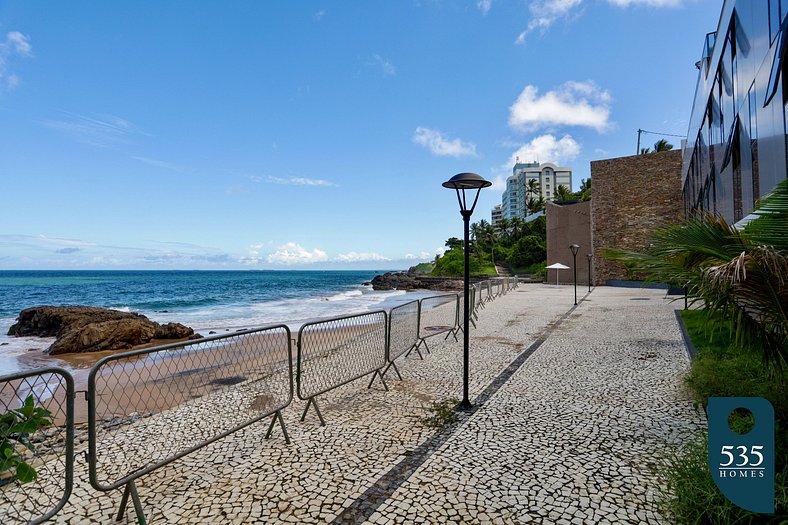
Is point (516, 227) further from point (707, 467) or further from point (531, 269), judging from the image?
point (707, 467)

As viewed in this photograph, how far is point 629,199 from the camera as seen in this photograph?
31969 millimetres

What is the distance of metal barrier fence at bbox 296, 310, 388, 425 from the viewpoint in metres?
4.94

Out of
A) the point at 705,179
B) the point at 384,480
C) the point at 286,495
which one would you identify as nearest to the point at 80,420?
the point at 286,495

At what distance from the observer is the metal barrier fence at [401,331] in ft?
20.7

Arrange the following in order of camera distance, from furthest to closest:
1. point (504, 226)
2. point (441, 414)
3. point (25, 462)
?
point (504, 226) → point (441, 414) → point (25, 462)

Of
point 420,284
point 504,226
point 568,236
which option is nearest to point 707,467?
point 568,236

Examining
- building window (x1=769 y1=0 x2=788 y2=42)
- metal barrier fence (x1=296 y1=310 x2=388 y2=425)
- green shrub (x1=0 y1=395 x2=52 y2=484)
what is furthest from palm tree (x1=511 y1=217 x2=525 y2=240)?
green shrub (x1=0 y1=395 x2=52 y2=484)

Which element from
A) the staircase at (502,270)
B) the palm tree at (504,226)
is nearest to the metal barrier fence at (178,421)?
the staircase at (502,270)

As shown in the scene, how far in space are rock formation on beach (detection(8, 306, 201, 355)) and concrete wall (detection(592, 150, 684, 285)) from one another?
Result: 2877 cm

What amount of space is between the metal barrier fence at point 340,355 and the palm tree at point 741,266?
11.3 ft

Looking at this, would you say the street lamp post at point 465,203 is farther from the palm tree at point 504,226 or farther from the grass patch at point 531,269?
the palm tree at point 504,226

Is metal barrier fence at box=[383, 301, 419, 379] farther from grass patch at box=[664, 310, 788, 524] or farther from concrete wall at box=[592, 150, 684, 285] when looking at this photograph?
concrete wall at box=[592, 150, 684, 285]

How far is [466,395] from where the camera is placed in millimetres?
4969

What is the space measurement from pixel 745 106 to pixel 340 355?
32.7 ft
